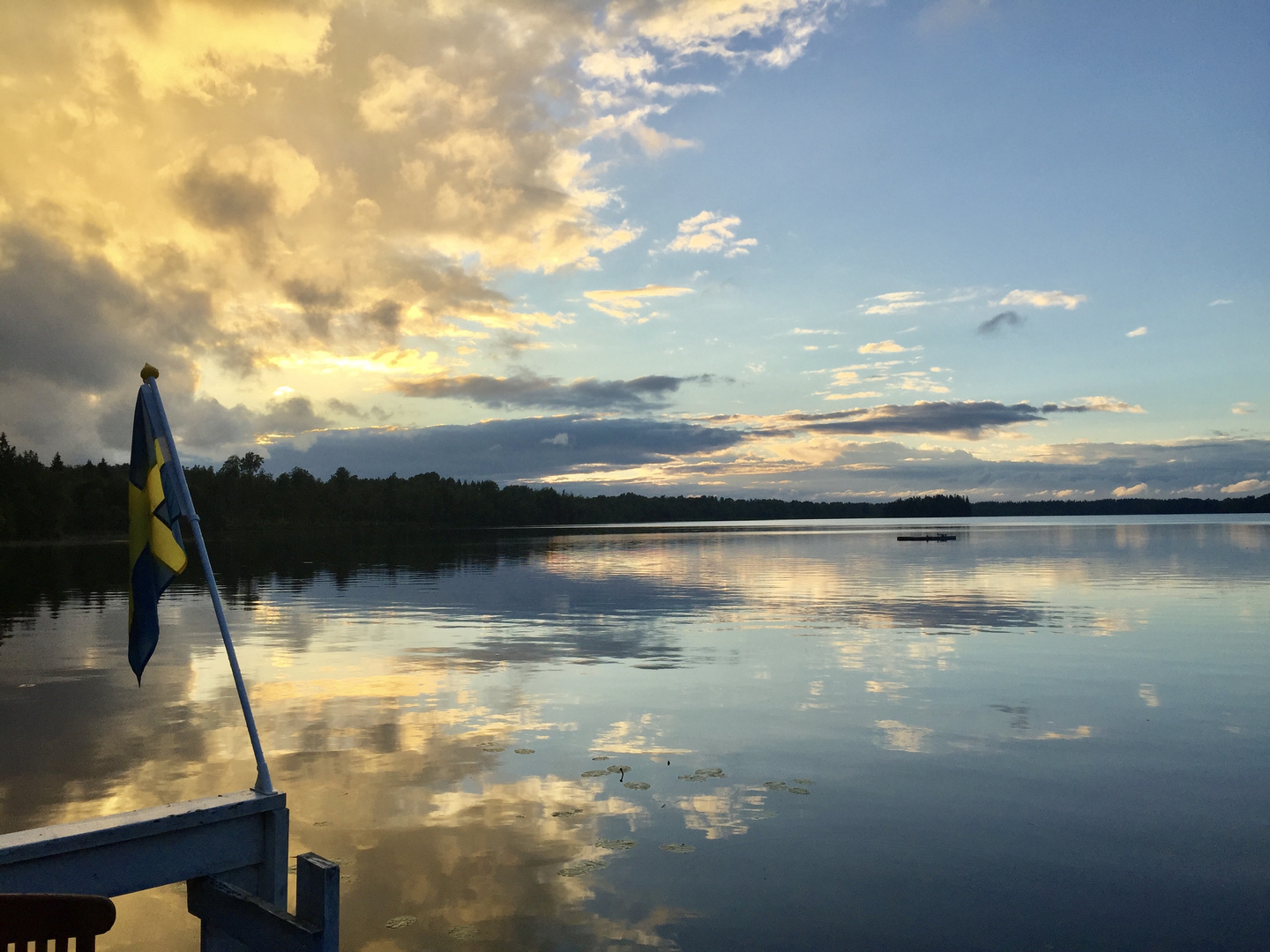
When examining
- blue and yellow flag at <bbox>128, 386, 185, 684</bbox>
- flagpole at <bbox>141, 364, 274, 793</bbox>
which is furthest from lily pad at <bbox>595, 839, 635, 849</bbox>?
blue and yellow flag at <bbox>128, 386, 185, 684</bbox>

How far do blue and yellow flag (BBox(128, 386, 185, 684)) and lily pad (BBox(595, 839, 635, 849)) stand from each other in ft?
19.7

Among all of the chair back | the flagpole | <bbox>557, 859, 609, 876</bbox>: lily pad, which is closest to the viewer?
the chair back

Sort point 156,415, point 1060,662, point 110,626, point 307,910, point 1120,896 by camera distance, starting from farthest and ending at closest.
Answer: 1. point 110,626
2. point 1060,662
3. point 1120,896
4. point 156,415
5. point 307,910

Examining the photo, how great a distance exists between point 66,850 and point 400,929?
392 cm

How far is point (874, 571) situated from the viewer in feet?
207

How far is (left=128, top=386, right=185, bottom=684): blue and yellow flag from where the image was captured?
22.2 feet

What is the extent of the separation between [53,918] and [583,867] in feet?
23.2

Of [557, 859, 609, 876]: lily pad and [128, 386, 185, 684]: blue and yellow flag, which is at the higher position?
[128, 386, 185, 684]: blue and yellow flag

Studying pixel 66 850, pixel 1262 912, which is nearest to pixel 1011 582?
pixel 1262 912

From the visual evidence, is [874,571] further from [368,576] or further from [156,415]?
[156,415]

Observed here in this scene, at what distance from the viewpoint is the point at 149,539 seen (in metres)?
6.81

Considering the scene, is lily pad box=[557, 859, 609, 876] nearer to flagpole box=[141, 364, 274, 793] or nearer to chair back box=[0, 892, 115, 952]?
flagpole box=[141, 364, 274, 793]

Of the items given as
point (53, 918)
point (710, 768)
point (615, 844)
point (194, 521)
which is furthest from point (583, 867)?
point (53, 918)

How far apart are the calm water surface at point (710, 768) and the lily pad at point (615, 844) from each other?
55 mm
